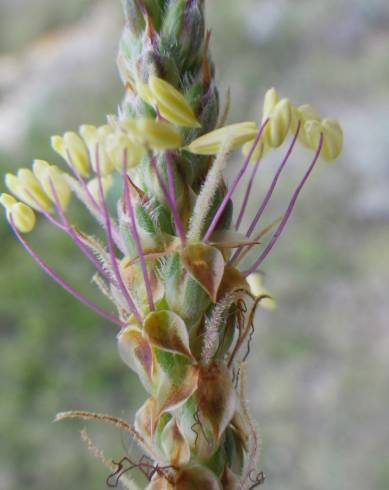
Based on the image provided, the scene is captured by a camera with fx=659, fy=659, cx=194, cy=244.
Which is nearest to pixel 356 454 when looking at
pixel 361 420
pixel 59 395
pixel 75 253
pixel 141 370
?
pixel 361 420

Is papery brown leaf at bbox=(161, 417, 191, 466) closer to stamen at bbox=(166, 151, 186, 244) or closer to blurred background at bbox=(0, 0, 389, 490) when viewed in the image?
stamen at bbox=(166, 151, 186, 244)

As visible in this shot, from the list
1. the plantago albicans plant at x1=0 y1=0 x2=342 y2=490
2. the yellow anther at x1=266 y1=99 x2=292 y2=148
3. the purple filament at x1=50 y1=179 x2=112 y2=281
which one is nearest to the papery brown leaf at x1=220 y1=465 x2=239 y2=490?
the plantago albicans plant at x1=0 y1=0 x2=342 y2=490

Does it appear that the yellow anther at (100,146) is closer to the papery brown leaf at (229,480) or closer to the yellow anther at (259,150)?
the yellow anther at (259,150)

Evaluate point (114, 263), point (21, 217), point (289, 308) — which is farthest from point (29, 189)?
point (289, 308)

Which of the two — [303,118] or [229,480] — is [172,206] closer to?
[303,118]

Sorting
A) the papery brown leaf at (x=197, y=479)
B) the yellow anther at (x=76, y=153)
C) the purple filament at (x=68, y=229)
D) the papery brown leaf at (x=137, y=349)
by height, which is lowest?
the papery brown leaf at (x=197, y=479)

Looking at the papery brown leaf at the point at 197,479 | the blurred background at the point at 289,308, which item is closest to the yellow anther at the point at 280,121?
the papery brown leaf at the point at 197,479
